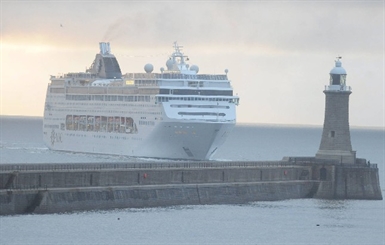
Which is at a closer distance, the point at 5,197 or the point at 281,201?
the point at 5,197

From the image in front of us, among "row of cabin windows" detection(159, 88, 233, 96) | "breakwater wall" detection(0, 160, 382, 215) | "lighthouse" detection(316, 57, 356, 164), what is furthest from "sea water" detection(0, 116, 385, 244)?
"row of cabin windows" detection(159, 88, 233, 96)

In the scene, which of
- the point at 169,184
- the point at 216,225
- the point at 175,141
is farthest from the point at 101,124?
the point at 216,225

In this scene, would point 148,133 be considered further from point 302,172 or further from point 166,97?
point 302,172

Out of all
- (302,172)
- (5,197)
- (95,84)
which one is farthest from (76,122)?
(5,197)

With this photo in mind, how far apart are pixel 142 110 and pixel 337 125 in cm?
3432

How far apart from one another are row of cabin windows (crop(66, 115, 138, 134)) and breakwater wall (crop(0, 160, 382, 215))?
36333 millimetres

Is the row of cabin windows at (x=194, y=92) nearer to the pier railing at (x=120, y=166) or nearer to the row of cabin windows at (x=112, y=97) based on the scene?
the row of cabin windows at (x=112, y=97)

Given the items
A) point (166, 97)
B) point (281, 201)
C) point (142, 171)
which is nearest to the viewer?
point (142, 171)

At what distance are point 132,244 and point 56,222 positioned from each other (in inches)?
211

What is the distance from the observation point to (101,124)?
4867 inches

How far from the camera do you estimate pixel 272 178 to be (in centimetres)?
8131

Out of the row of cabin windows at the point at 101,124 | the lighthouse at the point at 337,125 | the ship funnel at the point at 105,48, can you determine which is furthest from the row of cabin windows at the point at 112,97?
the lighthouse at the point at 337,125

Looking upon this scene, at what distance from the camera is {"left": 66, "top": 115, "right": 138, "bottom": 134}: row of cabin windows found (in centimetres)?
11869

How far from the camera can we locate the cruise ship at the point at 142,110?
361 feet
